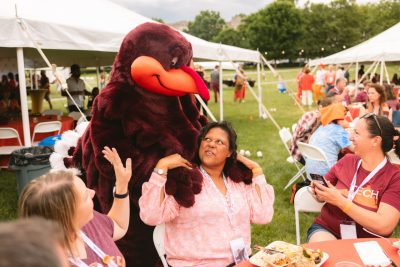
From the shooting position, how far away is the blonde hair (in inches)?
58.3

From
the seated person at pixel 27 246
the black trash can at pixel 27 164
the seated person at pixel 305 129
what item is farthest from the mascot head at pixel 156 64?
the seated person at pixel 305 129

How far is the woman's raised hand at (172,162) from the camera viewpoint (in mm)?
2295

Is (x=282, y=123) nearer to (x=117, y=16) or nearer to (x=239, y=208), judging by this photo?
(x=117, y=16)

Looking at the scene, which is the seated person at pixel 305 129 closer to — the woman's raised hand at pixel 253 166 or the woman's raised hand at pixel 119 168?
the woman's raised hand at pixel 253 166

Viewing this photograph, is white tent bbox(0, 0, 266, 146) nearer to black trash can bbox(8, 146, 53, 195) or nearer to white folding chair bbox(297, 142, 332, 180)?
black trash can bbox(8, 146, 53, 195)

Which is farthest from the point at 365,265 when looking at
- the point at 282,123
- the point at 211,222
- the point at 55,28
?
the point at 282,123

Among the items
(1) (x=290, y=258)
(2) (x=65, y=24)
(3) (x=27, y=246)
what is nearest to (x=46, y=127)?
(2) (x=65, y=24)

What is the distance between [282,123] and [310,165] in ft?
22.3

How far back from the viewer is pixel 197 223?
235 centimetres

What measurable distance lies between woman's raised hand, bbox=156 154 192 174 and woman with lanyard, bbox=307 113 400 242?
86 centimetres

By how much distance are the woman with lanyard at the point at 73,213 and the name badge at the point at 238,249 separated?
0.72 metres

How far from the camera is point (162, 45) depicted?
2582mm

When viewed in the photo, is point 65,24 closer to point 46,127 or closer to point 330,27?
point 46,127

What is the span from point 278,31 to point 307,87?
162ft
